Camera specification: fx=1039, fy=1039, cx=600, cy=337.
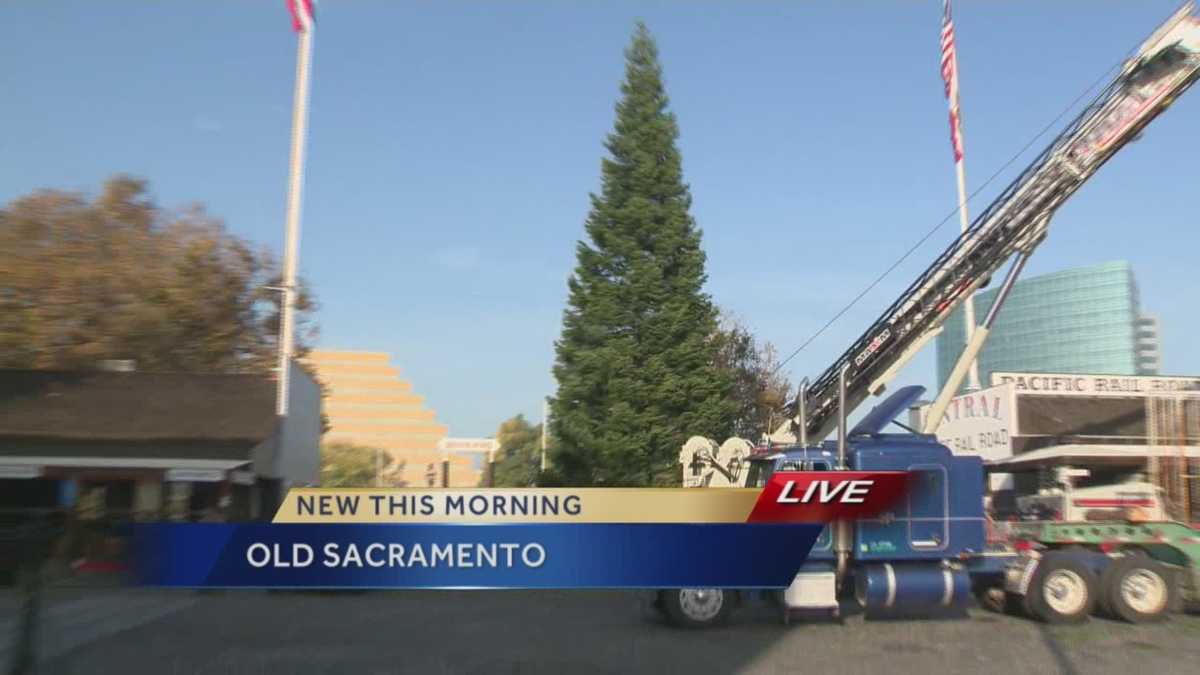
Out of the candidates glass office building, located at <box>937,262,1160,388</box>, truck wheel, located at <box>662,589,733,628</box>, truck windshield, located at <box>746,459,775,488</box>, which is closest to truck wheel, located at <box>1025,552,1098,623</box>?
truck windshield, located at <box>746,459,775,488</box>

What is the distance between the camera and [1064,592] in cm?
1480

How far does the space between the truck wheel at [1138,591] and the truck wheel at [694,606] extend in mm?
5613

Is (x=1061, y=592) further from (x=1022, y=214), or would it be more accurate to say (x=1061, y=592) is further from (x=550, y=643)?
(x=1022, y=214)

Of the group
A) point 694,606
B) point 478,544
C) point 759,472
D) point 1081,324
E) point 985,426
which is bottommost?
point 694,606

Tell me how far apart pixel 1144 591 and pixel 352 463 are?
55.4 meters

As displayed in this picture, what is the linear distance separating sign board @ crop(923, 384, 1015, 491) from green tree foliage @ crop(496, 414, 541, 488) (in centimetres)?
2843

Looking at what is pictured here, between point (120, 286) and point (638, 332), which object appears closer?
point (120, 286)

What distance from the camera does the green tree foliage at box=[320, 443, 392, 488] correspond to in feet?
206

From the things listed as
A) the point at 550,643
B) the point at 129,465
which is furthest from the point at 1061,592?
the point at 129,465

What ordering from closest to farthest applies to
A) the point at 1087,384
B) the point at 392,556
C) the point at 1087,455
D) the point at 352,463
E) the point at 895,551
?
the point at 392,556 < the point at 895,551 < the point at 1087,455 < the point at 1087,384 < the point at 352,463

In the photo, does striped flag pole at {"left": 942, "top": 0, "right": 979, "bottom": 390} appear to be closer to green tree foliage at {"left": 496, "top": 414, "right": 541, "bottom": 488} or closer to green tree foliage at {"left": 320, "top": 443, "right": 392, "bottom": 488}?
green tree foliage at {"left": 496, "top": 414, "right": 541, "bottom": 488}

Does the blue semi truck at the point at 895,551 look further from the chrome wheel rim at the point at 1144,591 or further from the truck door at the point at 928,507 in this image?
the chrome wheel rim at the point at 1144,591

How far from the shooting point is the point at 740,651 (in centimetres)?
1233

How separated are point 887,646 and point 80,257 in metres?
27.8
